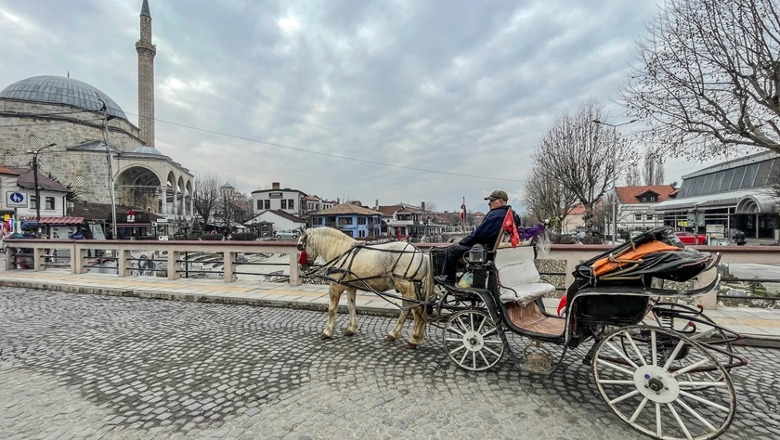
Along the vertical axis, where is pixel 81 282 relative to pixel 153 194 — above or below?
below

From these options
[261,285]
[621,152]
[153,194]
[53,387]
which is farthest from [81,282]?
[153,194]

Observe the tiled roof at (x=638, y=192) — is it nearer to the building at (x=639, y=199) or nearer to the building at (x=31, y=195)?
the building at (x=639, y=199)

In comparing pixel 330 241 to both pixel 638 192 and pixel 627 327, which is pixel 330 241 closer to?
pixel 627 327

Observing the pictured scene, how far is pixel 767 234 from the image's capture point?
2580 centimetres

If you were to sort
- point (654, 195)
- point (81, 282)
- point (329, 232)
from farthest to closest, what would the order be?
point (654, 195), point (81, 282), point (329, 232)

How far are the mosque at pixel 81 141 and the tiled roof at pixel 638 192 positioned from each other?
64.0 m

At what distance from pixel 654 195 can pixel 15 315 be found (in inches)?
2486

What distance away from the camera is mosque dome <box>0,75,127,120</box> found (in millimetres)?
47656

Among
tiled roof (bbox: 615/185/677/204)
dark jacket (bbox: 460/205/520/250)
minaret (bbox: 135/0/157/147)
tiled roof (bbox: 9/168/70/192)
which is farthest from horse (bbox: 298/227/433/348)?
tiled roof (bbox: 615/185/677/204)

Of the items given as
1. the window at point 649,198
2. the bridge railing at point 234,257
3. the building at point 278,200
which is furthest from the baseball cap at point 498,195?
the building at point 278,200

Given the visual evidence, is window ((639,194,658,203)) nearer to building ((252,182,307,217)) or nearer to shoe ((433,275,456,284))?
building ((252,182,307,217))

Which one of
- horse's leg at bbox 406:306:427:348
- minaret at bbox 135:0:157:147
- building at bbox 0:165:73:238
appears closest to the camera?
horse's leg at bbox 406:306:427:348

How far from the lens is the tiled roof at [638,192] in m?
49.3

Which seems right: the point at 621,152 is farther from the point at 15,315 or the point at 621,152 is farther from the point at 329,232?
the point at 15,315
